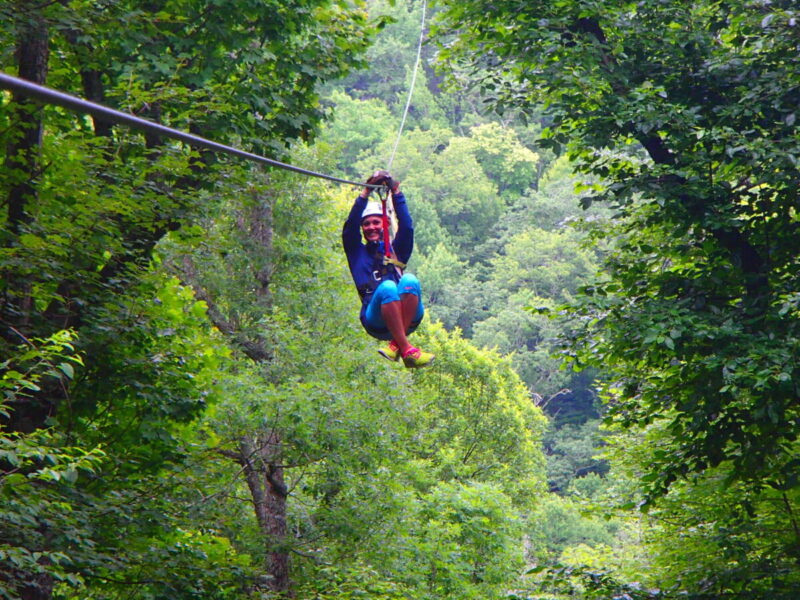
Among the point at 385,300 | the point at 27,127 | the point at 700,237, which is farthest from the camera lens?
the point at 700,237

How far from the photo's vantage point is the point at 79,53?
28.3ft

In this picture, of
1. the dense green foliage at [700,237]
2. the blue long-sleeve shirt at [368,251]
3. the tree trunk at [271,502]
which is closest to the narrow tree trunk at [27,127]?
the blue long-sleeve shirt at [368,251]

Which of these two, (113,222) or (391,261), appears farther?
(391,261)

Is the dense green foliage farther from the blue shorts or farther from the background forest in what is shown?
the blue shorts

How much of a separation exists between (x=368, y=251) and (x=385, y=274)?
241 millimetres

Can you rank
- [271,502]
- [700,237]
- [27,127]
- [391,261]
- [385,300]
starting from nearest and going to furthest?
[27,127], [385,300], [391,261], [700,237], [271,502]

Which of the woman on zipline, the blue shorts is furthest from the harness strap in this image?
the blue shorts

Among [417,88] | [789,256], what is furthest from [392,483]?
[417,88]

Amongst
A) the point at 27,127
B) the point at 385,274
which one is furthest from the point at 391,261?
the point at 27,127

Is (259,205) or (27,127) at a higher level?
(259,205)

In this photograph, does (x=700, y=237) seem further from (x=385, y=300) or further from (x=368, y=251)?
(x=385, y=300)

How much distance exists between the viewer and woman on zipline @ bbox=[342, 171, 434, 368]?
24.7 ft

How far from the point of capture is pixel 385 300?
750 centimetres

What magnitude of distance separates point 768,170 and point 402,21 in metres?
91.1
